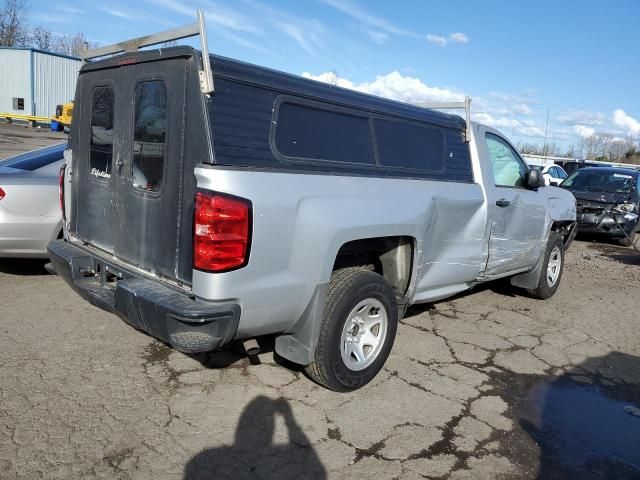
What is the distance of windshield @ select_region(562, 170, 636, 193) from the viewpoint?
1244 cm

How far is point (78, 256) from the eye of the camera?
399 cm

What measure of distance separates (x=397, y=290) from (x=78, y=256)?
8.02 ft

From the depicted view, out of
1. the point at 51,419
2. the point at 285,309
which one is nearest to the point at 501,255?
the point at 285,309

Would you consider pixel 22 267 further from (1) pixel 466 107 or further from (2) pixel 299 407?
(1) pixel 466 107

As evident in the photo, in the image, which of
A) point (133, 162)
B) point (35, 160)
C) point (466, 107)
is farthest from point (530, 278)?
point (35, 160)

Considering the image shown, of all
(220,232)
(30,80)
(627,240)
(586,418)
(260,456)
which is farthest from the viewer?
(30,80)

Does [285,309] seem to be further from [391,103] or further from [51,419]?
[391,103]

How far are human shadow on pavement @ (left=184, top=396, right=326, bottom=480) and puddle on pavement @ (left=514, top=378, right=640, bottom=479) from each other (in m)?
1.39

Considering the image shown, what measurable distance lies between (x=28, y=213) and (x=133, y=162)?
2.48 metres

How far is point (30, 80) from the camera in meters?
37.7

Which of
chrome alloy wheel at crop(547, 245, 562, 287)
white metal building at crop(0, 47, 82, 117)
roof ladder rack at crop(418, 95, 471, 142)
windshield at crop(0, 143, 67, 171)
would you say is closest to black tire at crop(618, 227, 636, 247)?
chrome alloy wheel at crop(547, 245, 562, 287)

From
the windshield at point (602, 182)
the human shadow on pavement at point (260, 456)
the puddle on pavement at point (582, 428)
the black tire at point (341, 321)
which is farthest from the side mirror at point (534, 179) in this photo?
the windshield at point (602, 182)

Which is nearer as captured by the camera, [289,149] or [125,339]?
[289,149]

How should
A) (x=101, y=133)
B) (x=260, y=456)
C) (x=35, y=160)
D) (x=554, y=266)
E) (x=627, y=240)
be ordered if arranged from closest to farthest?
(x=260, y=456)
(x=101, y=133)
(x=35, y=160)
(x=554, y=266)
(x=627, y=240)
